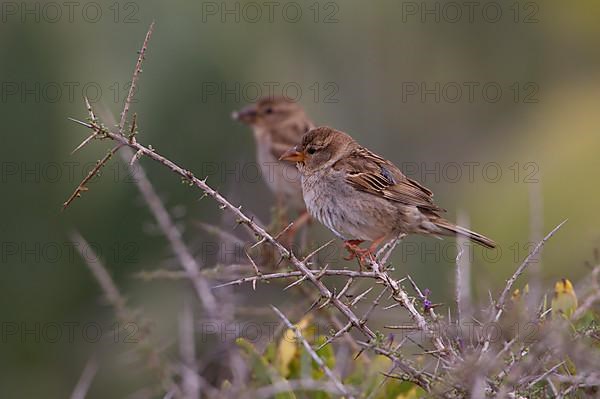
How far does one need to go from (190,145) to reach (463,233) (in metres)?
2.78

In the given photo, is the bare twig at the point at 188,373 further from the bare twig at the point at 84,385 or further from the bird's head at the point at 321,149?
the bird's head at the point at 321,149

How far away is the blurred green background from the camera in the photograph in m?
6.45

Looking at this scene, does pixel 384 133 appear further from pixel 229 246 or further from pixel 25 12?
pixel 229 246

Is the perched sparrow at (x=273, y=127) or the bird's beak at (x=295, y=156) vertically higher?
the bird's beak at (x=295, y=156)

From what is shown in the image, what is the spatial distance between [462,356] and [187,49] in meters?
4.87

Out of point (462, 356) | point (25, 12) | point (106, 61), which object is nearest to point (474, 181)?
point (106, 61)

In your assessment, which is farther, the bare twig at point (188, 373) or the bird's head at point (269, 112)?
the bird's head at point (269, 112)

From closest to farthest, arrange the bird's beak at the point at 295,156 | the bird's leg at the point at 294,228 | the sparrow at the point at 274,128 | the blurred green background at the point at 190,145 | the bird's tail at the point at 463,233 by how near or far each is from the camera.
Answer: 1. the bird's tail at the point at 463,233
2. the bird's beak at the point at 295,156
3. the bird's leg at the point at 294,228
4. the blurred green background at the point at 190,145
5. the sparrow at the point at 274,128

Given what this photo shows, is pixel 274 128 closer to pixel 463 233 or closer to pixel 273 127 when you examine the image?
pixel 273 127

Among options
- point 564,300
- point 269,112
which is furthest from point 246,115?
point 564,300

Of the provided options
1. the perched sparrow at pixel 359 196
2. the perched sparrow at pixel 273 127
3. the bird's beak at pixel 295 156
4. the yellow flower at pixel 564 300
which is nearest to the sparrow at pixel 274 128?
the perched sparrow at pixel 273 127

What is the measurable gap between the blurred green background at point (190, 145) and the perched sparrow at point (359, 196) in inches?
35.4

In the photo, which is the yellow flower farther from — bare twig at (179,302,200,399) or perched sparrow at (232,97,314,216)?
perched sparrow at (232,97,314,216)

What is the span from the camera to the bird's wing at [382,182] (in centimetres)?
474
